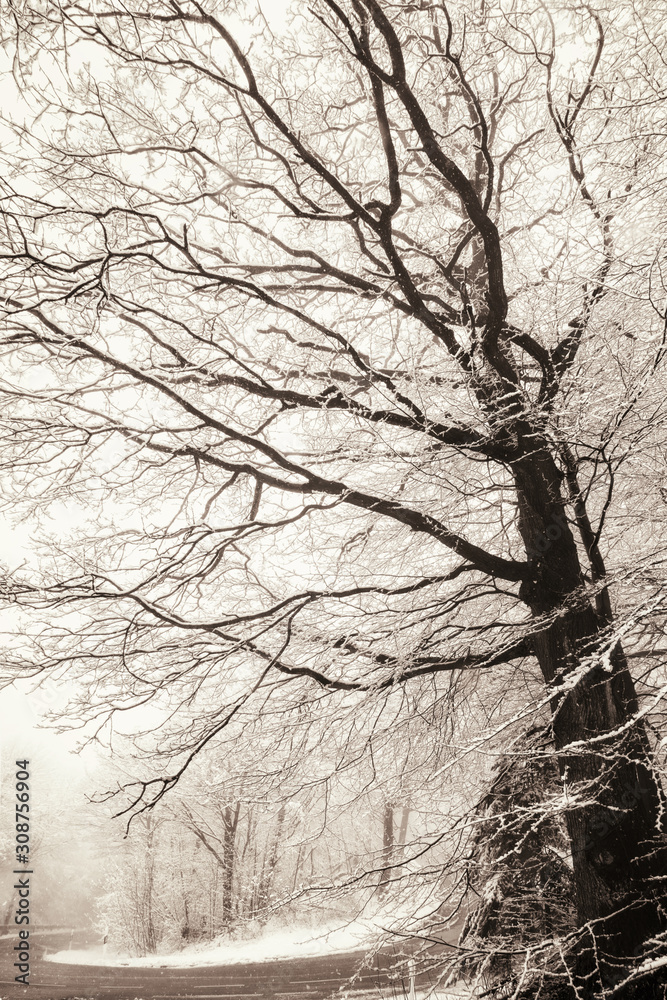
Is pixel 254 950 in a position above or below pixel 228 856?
below

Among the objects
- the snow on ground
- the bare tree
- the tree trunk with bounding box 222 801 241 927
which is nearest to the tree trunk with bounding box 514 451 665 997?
the bare tree

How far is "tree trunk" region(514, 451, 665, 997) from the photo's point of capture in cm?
311

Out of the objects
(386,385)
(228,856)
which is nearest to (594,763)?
(386,385)

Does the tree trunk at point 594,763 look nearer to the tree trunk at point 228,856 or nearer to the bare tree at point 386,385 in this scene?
the bare tree at point 386,385

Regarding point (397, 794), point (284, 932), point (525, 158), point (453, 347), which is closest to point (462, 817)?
point (397, 794)

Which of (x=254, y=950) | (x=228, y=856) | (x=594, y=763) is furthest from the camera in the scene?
(x=228, y=856)

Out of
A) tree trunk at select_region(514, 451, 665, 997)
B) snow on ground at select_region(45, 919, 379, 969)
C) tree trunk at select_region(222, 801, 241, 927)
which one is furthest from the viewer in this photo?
tree trunk at select_region(222, 801, 241, 927)

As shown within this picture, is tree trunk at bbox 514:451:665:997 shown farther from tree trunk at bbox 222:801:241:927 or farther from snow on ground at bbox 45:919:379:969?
tree trunk at bbox 222:801:241:927

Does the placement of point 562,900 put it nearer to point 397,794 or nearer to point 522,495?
point 397,794

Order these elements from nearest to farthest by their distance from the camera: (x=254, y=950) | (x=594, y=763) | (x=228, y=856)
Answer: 1. (x=594, y=763)
2. (x=254, y=950)
3. (x=228, y=856)

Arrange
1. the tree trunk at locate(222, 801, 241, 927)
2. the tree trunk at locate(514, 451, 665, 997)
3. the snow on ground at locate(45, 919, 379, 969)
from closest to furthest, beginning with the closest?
the tree trunk at locate(514, 451, 665, 997), the snow on ground at locate(45, 919, 379, 969), the tree trunk at locate(222, 801, 241, 927)

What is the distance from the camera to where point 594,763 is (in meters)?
3.38

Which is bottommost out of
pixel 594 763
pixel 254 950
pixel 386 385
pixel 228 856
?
pixel 254 950

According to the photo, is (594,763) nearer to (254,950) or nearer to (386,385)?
(386,385)
